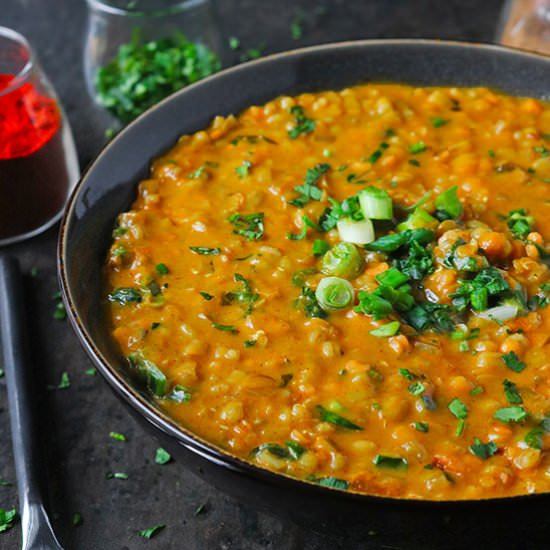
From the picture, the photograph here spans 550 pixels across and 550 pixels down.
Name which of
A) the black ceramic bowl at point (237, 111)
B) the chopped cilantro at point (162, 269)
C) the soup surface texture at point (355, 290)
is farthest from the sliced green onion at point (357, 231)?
the black ceramic bowl at point (237, 111)

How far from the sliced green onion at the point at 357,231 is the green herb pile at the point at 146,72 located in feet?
6.19

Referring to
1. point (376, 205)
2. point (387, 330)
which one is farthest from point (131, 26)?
point (387, 330)

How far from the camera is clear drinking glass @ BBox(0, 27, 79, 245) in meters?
4.43

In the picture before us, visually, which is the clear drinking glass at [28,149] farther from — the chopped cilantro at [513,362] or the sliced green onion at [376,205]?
the chopped cilantro at [513,362]

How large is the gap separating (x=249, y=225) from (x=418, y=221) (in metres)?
0.66

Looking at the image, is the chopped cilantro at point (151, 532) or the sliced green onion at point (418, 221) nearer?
the chopped cilantro at point (151, 532)

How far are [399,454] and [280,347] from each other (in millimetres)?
570

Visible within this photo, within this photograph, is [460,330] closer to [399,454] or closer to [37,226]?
[399,454]

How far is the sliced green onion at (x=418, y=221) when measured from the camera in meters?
3.64

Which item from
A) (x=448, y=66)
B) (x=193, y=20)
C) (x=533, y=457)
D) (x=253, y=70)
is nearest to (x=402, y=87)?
(x=448, y=66)

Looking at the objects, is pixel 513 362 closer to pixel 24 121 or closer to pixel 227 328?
pixel 227 328

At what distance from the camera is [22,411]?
3.74 meters

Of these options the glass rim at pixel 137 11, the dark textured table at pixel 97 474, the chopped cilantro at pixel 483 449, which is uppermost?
the chopped cilantro at pixel 483 449

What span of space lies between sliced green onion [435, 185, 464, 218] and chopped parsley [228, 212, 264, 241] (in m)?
0.69
